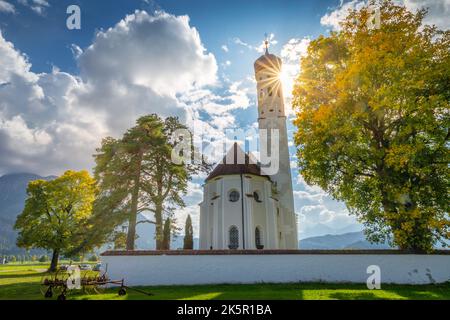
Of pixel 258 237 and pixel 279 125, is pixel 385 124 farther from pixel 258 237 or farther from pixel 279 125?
pixel 279 125

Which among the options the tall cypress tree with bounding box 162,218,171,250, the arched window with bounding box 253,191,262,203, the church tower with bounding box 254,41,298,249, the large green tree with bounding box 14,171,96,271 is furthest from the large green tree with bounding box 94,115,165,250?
the church tower with bounding box 254,41,298,249

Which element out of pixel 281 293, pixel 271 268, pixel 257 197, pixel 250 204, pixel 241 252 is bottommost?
pixel 281 293

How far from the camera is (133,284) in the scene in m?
14.8

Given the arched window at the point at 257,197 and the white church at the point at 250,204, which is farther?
the arched window at the point at 257,197

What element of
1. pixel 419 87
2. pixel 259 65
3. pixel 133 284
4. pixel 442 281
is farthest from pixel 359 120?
pixel 259 65

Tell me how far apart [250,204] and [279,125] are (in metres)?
11.4

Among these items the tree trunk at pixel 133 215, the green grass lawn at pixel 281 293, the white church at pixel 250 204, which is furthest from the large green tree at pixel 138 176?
the green grass lawn at pixel 281 293

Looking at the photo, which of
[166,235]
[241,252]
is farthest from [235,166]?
[241,252]

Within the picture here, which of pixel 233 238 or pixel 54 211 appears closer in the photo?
pixel 233 238

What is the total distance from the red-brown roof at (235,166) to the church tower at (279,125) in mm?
2961

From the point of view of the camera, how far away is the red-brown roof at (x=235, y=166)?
2747cm

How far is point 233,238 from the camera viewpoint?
83.4 feet

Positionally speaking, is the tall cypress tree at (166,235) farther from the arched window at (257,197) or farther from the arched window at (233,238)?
the arched window at (257,197)
